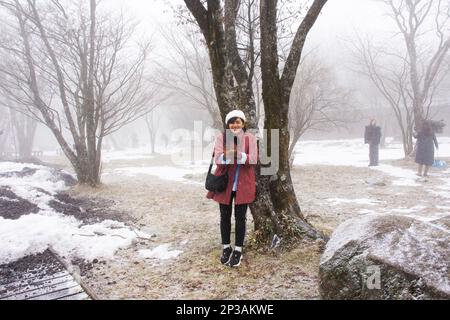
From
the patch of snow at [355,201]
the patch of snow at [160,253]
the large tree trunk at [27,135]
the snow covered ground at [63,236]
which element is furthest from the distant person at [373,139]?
the large tree trunk at [27,135]

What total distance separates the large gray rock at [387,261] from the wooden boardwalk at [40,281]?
2.47 meters

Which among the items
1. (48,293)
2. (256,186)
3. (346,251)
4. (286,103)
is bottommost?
(48,293)

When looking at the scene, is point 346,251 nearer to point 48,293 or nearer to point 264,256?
point 264,256

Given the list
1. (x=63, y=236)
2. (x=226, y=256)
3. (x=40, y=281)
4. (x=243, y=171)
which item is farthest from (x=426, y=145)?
(x=40, y=281)

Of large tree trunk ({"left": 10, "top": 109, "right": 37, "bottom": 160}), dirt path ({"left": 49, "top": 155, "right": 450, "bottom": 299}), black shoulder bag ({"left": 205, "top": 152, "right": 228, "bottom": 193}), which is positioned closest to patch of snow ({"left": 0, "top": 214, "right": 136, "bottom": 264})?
dirt path ({"left": 49, "top": 155, "right": 450, "bottom": 299})

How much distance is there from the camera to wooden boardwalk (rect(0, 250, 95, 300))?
12.5ft

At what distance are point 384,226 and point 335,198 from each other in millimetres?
5569

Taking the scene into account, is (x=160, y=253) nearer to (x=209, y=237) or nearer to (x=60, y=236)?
(x=209, y=237)

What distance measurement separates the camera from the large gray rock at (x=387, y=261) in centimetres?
289

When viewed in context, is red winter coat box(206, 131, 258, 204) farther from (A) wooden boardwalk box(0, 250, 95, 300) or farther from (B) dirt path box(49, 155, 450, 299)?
(A) wooden boardwalk box(0, 250, 95, 300)

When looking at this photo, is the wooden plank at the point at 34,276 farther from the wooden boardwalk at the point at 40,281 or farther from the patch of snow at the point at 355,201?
the patch of snow at the point at 355,201

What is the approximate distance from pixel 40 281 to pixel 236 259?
2295 millimetres

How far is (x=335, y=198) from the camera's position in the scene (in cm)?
890
